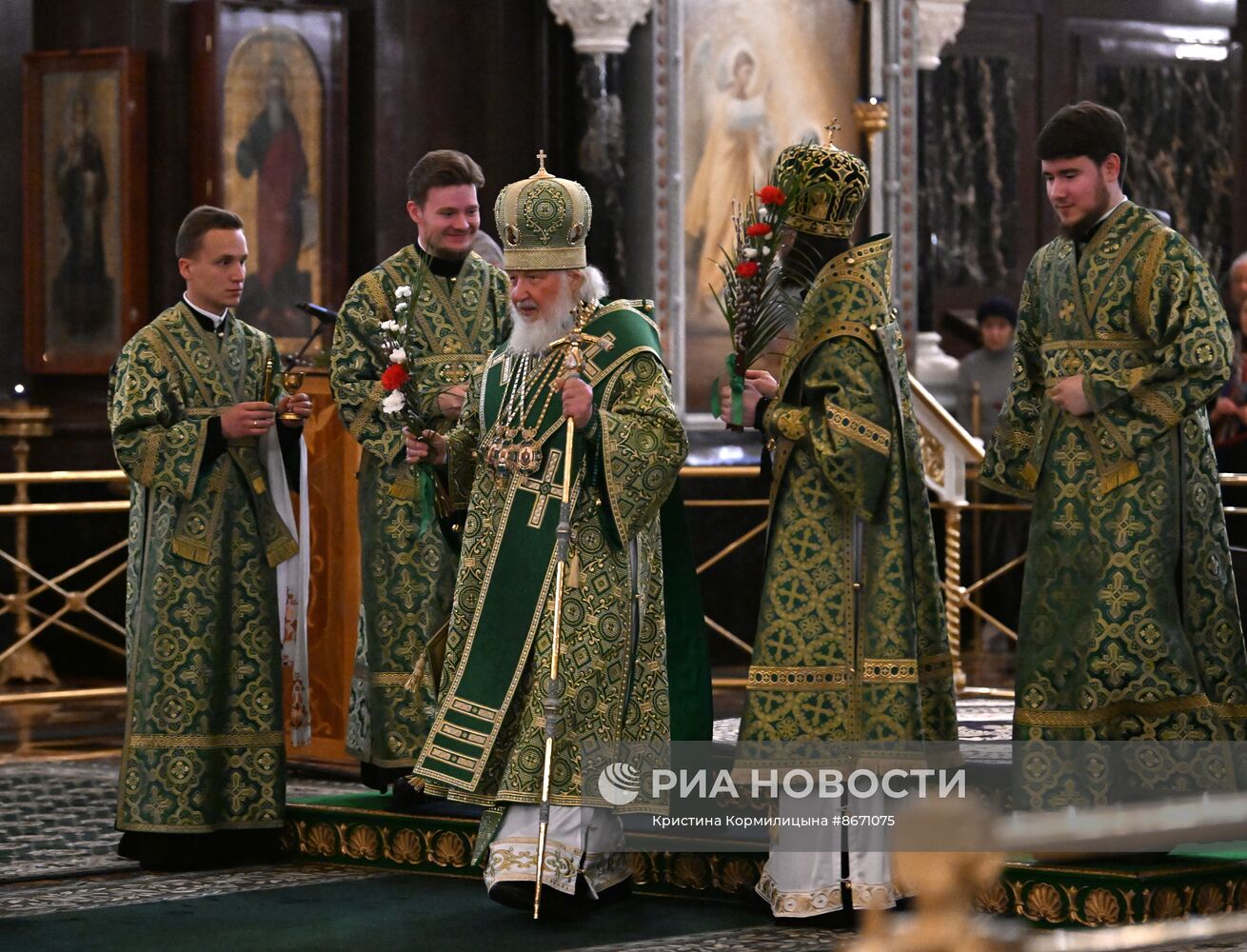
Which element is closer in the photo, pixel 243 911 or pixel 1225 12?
pixel 243 911

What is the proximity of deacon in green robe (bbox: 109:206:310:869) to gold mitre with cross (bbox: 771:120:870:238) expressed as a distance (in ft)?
5.44

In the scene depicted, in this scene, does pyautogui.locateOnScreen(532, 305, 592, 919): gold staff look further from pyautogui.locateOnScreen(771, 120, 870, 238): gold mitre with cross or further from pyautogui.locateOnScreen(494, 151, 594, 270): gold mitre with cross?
pyautogui.locateOnScreen(771, 120, 870, 238): gold mitre with cross

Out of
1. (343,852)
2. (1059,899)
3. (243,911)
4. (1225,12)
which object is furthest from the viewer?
(1225,12)

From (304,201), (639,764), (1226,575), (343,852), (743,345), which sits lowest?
(343,852)

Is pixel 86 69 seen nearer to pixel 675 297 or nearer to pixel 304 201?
pixel 304 201

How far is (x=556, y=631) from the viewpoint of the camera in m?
5.41

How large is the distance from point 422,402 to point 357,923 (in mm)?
1684

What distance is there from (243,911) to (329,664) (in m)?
2.00

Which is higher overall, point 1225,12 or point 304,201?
point 1225,12

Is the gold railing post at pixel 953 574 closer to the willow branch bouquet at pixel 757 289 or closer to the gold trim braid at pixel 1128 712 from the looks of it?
the gold trim braid at pixel 1128 712

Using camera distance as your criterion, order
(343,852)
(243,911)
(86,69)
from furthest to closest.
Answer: (86,69) → (343,852) → (243,911)

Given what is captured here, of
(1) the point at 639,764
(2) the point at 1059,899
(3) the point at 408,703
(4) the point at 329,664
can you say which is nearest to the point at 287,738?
(4) the point at 329,664

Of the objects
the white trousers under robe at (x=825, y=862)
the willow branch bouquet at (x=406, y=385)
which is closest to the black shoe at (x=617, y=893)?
the white trousers under robe at (x=825, y=862)

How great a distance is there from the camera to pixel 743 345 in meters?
5.51
